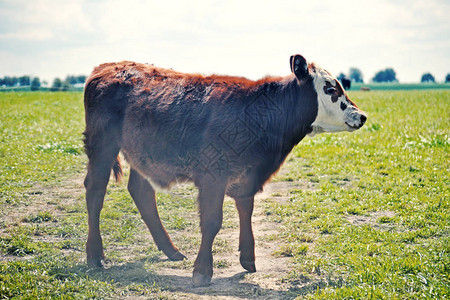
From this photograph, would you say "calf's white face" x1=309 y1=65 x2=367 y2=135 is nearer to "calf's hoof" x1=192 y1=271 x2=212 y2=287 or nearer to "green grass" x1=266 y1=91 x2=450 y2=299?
"green grass" x1=266 y1=91 x2=450 y2=299

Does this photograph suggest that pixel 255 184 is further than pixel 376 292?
Yes

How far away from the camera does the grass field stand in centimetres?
455

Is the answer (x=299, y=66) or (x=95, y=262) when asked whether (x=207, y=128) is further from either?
(x=95, y=262)

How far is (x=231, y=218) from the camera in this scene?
23.5 feet

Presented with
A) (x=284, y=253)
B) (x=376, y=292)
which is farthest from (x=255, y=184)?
(x=376, y=292)

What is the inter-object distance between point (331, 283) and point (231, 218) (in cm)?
269

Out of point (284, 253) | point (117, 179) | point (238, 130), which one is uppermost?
point (238, 130)

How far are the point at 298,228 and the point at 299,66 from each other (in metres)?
2.45

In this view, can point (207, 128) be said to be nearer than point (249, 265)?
Yes

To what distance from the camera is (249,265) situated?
5.18 meters

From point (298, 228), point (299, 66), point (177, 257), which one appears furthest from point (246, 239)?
point (299, 66)

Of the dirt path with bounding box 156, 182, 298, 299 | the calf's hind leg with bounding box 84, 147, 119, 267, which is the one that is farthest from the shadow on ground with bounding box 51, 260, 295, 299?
the calf's hind leg with bounding box 84, 147, 119, 267

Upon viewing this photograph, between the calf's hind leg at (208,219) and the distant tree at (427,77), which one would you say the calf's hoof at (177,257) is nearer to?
the calf's hind leg at (208,219)

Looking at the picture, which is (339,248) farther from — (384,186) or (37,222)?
(37,222)
